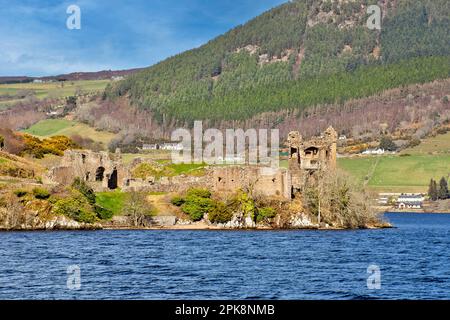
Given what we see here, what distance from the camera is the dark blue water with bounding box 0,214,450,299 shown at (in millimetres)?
38375

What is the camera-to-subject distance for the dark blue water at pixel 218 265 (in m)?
38.4

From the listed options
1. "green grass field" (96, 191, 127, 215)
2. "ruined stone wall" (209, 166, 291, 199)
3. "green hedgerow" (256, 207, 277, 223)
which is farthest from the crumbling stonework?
"green hedgerow" (256, 207, 277, 223)

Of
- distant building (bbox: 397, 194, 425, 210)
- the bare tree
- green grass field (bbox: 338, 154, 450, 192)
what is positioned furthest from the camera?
green grass field (bbox: 338, 154, 450, 192)

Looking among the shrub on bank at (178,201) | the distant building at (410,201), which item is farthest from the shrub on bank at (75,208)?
the distant building at (410,201)

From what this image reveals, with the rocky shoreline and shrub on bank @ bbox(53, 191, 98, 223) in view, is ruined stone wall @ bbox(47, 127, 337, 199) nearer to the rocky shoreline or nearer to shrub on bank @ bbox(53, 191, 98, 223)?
the rocky shoreline

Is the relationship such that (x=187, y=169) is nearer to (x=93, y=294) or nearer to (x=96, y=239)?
(x=96, y=239)

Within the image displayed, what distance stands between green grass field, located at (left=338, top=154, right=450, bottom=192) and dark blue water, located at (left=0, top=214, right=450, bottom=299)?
362 feet

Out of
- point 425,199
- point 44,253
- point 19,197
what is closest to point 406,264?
point 44,253

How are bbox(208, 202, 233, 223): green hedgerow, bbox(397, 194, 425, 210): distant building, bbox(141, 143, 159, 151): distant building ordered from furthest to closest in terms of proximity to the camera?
bbox(141, 143, 159, 151): distant building, bbox(397, 194, 425, 210): distant building, bbox(208, 202, 233, 223): green hedgerow

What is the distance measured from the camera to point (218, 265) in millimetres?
49875

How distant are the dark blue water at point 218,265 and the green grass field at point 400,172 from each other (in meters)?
110

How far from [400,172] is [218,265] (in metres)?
149
